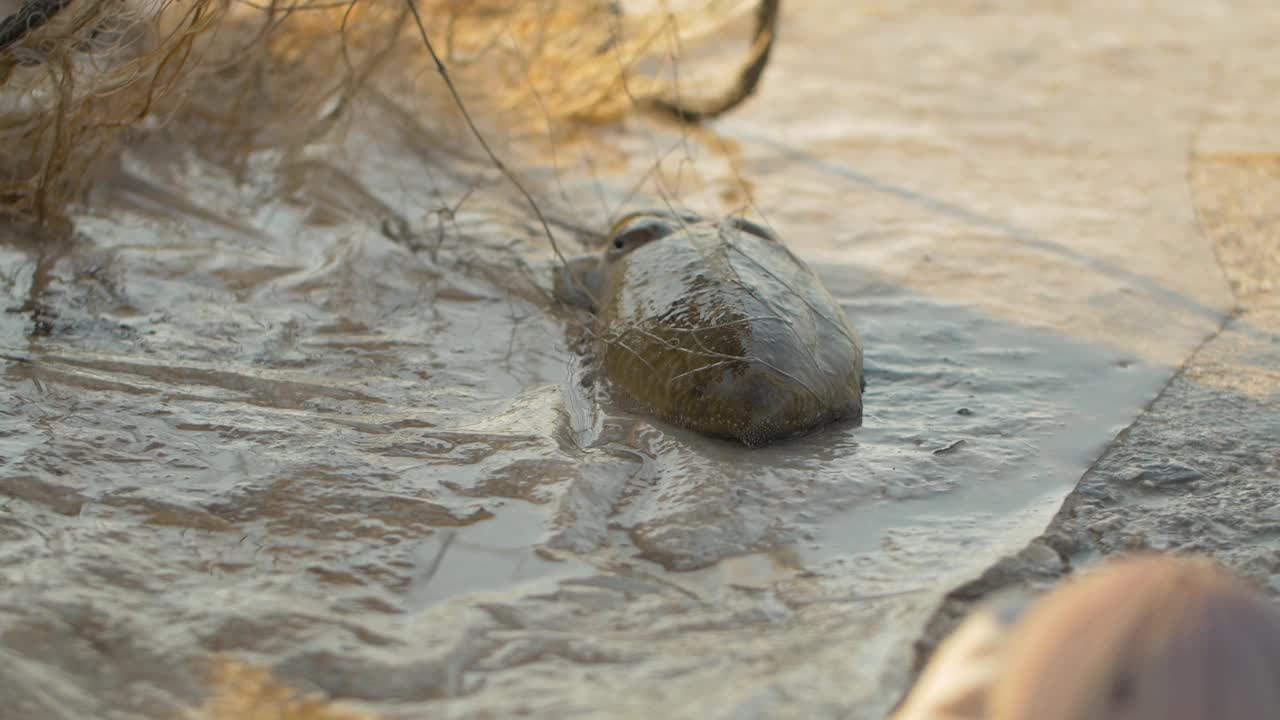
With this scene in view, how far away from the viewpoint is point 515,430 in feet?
11.9

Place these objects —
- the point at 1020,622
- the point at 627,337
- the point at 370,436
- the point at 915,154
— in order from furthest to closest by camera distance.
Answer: the point at 915,154 < the point at 627,337 < the point at 370,436 < the point at 1020,622

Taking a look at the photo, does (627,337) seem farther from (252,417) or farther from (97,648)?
(97,648)

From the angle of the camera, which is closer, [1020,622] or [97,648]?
[1020,622]

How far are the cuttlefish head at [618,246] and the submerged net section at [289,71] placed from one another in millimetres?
503

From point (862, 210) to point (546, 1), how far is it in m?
1.87

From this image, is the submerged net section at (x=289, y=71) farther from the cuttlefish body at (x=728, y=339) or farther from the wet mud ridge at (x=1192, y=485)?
the wet mud ridge at (x=1192, y=485)

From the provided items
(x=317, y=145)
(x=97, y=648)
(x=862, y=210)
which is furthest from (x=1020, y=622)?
(x=317, y=145)

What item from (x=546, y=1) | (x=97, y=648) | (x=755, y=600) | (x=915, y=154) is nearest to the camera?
A: (x=97, y=648)

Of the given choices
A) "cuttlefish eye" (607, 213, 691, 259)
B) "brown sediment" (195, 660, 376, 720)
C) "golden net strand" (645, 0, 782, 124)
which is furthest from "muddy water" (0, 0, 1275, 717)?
"cuttlefish eye" (607, 213, 691, 259)

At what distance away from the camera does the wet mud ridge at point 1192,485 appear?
9.72ft

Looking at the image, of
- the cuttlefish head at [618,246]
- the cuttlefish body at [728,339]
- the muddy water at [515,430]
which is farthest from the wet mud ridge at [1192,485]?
the cuttlefish head at [618,246]

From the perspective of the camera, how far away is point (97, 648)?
2438 mm

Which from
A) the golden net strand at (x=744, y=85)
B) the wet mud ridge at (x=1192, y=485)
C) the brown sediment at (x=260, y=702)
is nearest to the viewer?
the brown sediment at (x=260, y=702)

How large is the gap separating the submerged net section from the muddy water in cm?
24
